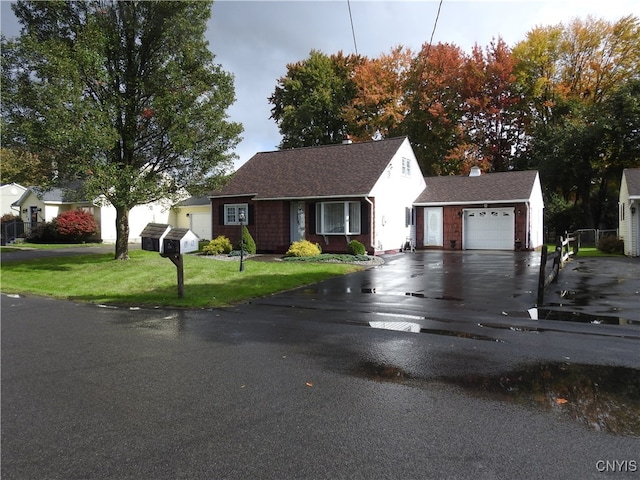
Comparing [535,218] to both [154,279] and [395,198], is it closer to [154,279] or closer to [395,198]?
[395,198]

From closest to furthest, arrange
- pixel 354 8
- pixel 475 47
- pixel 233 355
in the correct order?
pixel 233 355, pixel 354 8, pixel 475 47

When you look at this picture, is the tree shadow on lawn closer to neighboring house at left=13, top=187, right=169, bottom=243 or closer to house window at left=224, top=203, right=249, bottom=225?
house window at left=224, top=203, right=249, bottom=225

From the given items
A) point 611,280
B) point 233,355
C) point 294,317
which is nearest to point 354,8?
point 294,317

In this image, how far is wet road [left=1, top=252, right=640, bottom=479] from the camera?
319 cm

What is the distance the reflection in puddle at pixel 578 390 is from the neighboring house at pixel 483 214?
19.5 m

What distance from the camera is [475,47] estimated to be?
37.2 metres

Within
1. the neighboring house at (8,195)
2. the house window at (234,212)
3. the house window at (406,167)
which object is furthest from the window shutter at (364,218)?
the neighboring house at (8,195)

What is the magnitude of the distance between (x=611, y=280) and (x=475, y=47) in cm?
3030

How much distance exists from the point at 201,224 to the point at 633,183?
27705 millimetres

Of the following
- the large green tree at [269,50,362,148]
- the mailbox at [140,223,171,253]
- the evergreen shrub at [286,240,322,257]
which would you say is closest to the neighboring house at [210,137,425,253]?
the evergreen shrub at [286,240,322,257]

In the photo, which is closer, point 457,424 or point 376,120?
point 457,424

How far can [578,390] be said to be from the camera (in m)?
4.45

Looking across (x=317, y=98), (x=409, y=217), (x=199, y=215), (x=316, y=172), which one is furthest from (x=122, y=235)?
(x=317, y=98)

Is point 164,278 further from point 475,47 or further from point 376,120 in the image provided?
point 475,47
